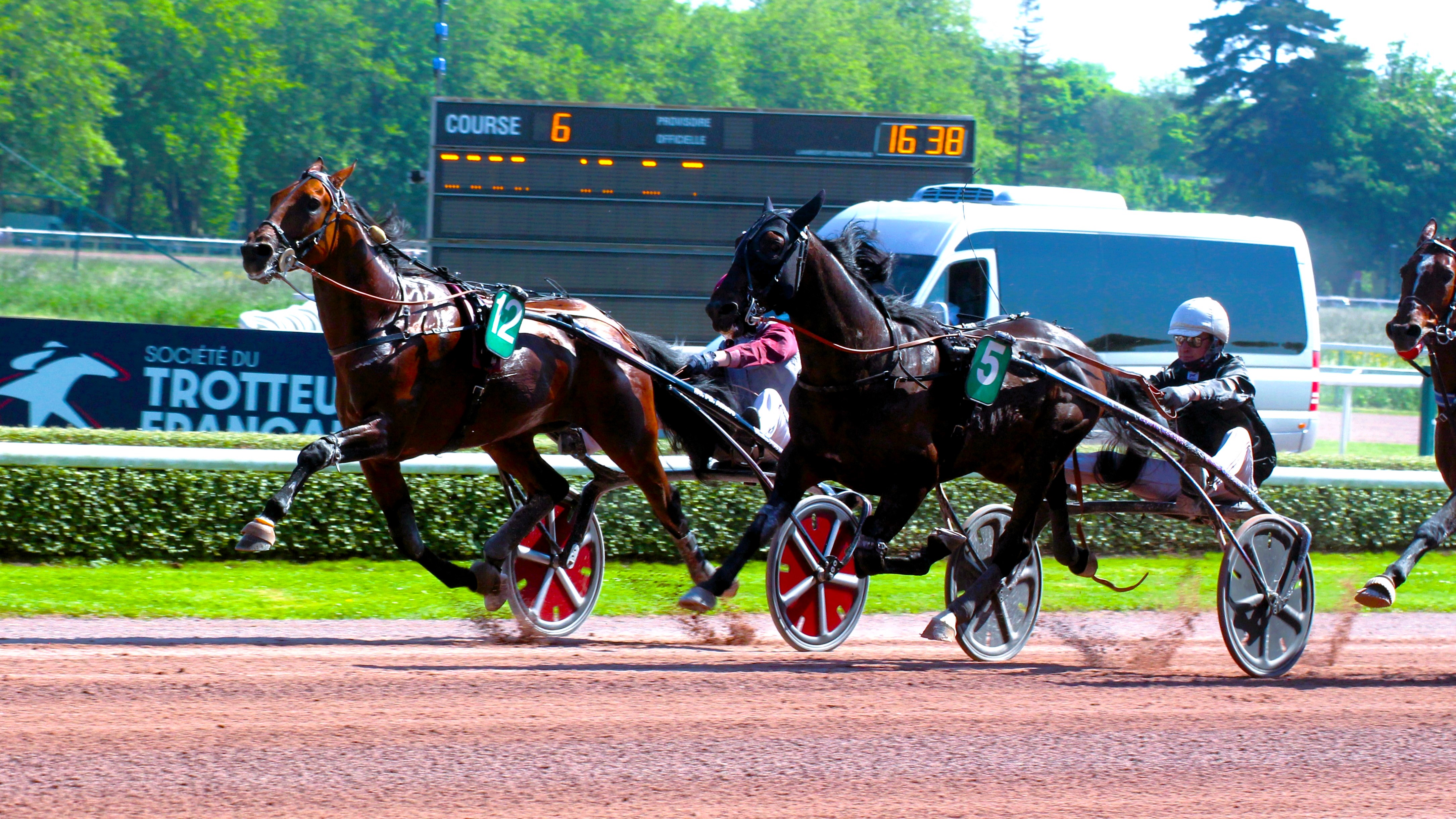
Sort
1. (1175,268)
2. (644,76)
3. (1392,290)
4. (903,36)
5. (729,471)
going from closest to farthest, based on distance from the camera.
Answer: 1. (729,471)
2. (1175,268)
3. (644,76)
4. (903,36)
5. (1392,290)

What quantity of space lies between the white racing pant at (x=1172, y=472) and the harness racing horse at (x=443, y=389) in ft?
5.01

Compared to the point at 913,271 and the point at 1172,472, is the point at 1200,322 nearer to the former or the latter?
the point at 1172,472

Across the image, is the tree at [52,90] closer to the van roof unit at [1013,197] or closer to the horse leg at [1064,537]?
the van roof unit at [1013,197]

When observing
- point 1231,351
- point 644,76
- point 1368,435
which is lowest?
point 1368,435

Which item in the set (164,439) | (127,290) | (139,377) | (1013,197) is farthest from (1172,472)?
(127,290)

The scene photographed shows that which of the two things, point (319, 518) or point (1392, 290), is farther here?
point (1392, 290)

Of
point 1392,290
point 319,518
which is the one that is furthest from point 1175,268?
point 1392,290

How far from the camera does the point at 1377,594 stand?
5258 millimetres

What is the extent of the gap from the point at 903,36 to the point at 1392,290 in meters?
20.8

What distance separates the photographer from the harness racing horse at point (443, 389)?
17.8 feet

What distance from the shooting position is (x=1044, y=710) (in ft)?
15.7

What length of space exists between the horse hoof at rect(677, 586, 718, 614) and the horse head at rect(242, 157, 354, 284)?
176 centimetres

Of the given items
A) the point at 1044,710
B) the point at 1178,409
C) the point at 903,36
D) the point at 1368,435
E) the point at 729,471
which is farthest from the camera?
the point at 903,36

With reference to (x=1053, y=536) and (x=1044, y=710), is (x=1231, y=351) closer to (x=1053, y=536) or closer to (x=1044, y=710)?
(x=1053, y=536)
